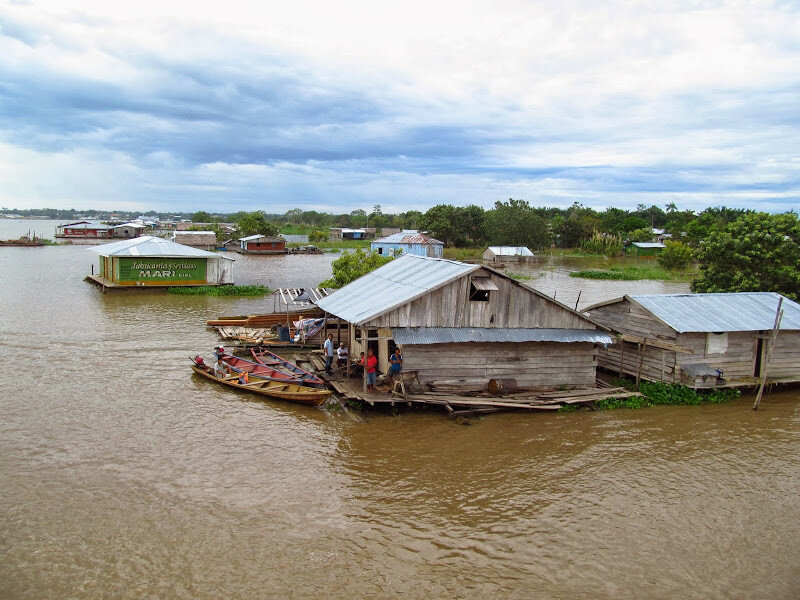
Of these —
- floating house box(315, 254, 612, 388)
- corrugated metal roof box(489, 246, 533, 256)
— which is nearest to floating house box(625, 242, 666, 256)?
corrugated metal roof box(489, 246, 533, 256)

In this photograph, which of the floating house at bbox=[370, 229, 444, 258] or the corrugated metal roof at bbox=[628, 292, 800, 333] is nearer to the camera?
the corrugated metal roof at bbox=[628, 292, 800, 333]

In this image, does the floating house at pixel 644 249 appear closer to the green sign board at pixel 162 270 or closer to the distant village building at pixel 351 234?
the distant village building at pixel 351 234

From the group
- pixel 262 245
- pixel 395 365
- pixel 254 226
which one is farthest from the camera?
pixel 254 226

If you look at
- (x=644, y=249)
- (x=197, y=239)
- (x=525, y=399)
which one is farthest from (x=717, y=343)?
(x=197, y=239)

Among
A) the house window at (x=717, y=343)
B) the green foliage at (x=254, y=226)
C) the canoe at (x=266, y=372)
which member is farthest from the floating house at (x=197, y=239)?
the house window at (x=717, y=343)

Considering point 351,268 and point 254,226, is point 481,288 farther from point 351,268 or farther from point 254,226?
point 254,226

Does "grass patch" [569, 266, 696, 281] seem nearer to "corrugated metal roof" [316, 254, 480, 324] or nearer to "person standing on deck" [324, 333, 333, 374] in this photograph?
"corrugated metal roof" [316, 254, 480, 324]

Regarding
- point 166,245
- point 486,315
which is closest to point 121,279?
point 166,245
